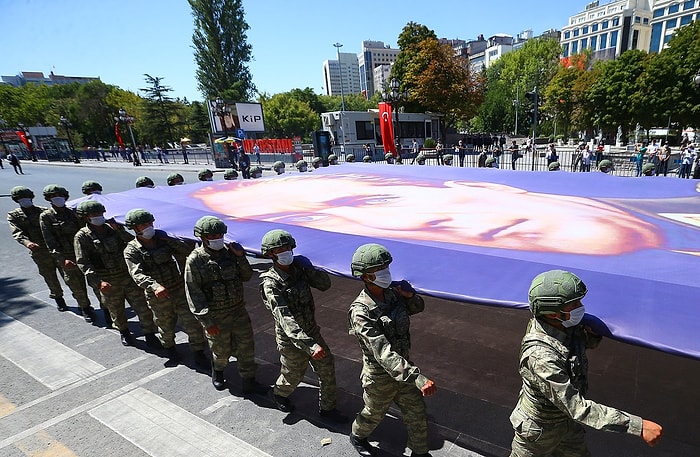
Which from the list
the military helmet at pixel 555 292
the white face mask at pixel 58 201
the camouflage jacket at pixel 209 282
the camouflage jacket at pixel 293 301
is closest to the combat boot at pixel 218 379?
the camouflage jacket at pixel 209 282

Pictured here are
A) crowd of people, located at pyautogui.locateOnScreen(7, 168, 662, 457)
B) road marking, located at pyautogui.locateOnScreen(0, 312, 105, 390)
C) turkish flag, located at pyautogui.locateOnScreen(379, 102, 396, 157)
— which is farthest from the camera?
turkish flag, located at pyautogui.locateOnScreen(379, 102, 396, 157)

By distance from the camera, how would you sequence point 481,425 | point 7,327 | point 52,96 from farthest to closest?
point 52,96, point 7,327, point 481,425

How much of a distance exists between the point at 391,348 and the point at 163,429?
301cm

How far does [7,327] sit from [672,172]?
24.8 metres

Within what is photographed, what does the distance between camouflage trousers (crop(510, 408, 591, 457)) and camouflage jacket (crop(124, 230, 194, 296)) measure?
14.7 feet

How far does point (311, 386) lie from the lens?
5133 mm

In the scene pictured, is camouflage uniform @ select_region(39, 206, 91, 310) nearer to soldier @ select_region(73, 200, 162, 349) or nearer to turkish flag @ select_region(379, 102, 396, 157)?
soldier @ select_region(73, 200, 162, 349)

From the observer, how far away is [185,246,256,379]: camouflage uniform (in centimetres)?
464

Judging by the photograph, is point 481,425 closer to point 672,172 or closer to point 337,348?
point 337,348

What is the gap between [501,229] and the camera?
14.2ft

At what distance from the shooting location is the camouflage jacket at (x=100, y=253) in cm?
595

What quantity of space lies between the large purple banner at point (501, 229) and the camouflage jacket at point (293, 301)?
1.18ft

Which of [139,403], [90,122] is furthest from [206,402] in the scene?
[90,122]

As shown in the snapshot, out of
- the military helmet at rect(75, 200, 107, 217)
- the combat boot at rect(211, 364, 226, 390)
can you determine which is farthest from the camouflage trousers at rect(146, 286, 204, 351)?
the military helmet at rect(75, 200, 107, 217)
